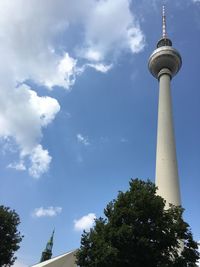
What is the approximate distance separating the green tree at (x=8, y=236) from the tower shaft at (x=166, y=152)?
27.5 m

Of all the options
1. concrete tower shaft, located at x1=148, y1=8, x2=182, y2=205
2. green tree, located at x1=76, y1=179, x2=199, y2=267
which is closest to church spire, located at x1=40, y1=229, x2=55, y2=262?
concrete tower shaft, located at x1=148, y1=8, x2=182, y2=205

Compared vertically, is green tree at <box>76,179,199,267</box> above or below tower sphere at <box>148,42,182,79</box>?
below

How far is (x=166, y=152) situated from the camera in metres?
66.1

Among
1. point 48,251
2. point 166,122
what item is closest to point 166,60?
point 166,122

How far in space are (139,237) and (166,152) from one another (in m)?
39.5

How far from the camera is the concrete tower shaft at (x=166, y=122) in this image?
2432 inches

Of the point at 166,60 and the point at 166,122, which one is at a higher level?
the point at 166,60

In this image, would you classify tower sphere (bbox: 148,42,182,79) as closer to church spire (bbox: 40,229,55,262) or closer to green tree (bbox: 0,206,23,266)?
green tree (bbox: 0,206,23,266)

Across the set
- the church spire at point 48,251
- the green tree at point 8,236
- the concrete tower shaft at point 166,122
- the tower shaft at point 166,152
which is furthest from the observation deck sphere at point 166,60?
the church spire at point 48,251

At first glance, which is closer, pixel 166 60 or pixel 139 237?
pixel 139 237

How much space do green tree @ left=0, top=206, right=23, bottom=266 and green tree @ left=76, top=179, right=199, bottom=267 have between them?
16.4m

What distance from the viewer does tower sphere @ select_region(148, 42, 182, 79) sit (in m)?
81.3

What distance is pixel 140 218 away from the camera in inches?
1169

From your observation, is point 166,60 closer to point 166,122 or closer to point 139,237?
point 166,122
